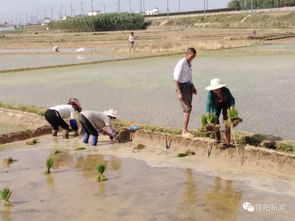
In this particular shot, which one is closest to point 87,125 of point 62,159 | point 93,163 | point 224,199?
point 62,159

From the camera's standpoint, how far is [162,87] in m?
12.2

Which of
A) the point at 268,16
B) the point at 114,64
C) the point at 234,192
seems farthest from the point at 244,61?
the point at 268,16

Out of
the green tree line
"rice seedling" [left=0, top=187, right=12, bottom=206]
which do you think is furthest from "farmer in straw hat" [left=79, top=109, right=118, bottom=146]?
the green tree line

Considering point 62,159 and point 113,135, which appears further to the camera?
point 113,135

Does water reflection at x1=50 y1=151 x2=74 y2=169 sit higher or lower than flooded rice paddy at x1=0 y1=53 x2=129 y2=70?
lower

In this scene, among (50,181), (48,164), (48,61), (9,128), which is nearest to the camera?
(50,181)

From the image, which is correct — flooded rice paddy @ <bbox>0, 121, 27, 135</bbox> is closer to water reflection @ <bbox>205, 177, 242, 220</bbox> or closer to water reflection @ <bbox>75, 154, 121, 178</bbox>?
water reflection @ <bbox>75, 154, 121, 178</bbox>

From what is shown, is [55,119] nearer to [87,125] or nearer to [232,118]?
[87,125]

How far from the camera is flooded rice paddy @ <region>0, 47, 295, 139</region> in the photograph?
840cm

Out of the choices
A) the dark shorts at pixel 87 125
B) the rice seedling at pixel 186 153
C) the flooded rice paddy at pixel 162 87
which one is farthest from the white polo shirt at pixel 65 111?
the rice seedling at pixel 186 153

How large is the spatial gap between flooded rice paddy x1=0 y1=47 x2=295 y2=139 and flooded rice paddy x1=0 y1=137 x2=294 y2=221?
6.28 ft

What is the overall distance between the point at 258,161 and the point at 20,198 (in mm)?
2820

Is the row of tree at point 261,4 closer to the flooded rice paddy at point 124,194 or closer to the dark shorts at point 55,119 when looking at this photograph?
the dark shorts at point 55,119

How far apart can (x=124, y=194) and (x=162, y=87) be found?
7.31 metres
